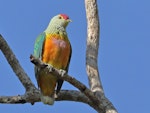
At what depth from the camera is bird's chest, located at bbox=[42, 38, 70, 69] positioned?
591 centimetres

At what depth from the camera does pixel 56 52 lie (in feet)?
19.5

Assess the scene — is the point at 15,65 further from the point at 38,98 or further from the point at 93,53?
the point at 93,53

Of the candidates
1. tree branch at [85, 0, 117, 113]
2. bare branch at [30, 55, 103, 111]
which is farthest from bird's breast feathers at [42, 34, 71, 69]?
bare branch at [30, 55, 103, 111]

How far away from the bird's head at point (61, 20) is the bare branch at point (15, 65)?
1.06m

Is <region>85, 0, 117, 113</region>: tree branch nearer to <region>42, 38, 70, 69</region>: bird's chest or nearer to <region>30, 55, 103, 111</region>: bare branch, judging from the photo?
<region>30, 55, 103, 111</region>: bare branch

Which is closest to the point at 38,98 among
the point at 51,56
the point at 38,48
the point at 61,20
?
the point at 51,56

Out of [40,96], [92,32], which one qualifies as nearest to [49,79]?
[40,96]

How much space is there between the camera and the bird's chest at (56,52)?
5910 millimetres

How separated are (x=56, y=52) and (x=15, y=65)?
2.07 feet

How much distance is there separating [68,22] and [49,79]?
36.3 inches

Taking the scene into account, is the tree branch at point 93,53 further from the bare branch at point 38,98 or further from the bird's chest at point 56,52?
the bird's chest at point 56,52

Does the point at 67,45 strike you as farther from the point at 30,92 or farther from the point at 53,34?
the point at 30,92

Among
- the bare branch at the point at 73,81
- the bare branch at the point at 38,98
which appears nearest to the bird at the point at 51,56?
the bare branch at the point at 38,98

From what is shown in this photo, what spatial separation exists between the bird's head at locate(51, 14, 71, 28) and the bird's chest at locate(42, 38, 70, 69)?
418 mm
